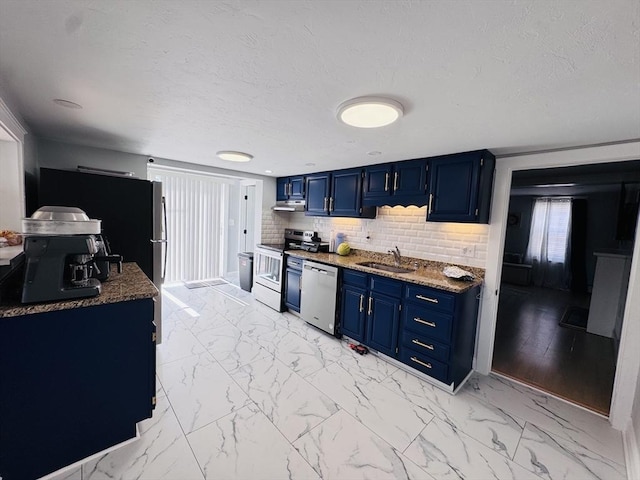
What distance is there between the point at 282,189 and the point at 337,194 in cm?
132

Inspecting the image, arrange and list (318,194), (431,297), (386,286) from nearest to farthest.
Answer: (431,297), (386,286), (318,194)

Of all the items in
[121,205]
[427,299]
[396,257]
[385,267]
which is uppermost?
[121,205]

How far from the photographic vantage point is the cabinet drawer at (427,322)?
233 centimetres

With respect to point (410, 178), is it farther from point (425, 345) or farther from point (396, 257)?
point (425, 345)

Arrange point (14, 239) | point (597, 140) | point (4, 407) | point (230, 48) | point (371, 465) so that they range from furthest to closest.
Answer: point (597, 140)
point (14, 239)
point (371, 465)
point (4, 407)
point (230, 48)

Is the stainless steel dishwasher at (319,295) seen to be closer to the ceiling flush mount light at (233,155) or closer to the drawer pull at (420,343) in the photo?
the drawer pull at (420,343)

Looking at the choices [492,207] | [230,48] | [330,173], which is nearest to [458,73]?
[230,48]

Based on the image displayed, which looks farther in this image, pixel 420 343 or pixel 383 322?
pixel 383 322

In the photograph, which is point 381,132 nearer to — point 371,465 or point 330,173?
point 330,173

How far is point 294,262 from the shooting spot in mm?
3826

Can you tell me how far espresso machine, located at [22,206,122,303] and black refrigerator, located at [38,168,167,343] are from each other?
1.08 meters

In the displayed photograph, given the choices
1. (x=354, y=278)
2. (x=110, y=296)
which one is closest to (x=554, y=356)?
(x=354, y=278)

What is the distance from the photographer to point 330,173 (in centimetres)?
379

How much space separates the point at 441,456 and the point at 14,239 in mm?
3198
